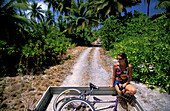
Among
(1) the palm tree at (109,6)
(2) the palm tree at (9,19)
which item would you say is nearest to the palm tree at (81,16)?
(1) the palm tree at (109,6)

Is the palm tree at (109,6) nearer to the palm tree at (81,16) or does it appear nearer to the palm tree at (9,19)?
the palm tree at (81,16)

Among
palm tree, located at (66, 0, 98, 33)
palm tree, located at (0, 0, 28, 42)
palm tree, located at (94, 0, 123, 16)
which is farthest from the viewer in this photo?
palm tree, located at (66, 0, 98, 33)

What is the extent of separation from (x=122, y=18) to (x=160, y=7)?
373 inches

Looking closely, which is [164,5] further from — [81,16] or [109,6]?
[81,16]

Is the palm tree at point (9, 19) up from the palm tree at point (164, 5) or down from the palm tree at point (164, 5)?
down

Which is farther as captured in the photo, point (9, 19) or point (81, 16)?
point (81, 16)

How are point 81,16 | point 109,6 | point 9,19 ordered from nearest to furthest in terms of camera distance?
1. point 9,19
2. point 109,6
3. point 81,16

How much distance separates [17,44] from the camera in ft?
18.4

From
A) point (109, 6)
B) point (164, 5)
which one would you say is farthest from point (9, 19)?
point (164, 5)

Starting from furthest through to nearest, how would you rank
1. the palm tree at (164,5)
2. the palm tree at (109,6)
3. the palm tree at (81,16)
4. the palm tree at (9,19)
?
1. the palm tree at (81,16)
2. the palm tree at (164,5)
3. the palm tree at (109,6)
4. the palm tree at (9,19)

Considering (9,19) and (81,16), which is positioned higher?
(81,16)

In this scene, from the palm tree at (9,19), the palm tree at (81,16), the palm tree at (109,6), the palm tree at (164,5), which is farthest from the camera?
the palm tree at (81,16)

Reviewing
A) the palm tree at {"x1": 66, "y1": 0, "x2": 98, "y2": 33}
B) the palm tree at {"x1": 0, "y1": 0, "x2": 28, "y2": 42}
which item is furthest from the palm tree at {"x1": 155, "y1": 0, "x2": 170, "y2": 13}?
the palm tree at {"x1": 0, "y1": 0, "x2": 28, "y2": 42}

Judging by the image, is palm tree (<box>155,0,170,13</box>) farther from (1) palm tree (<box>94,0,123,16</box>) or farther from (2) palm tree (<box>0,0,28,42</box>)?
(2) palm tree (<box>0,0,28,42</box>)
